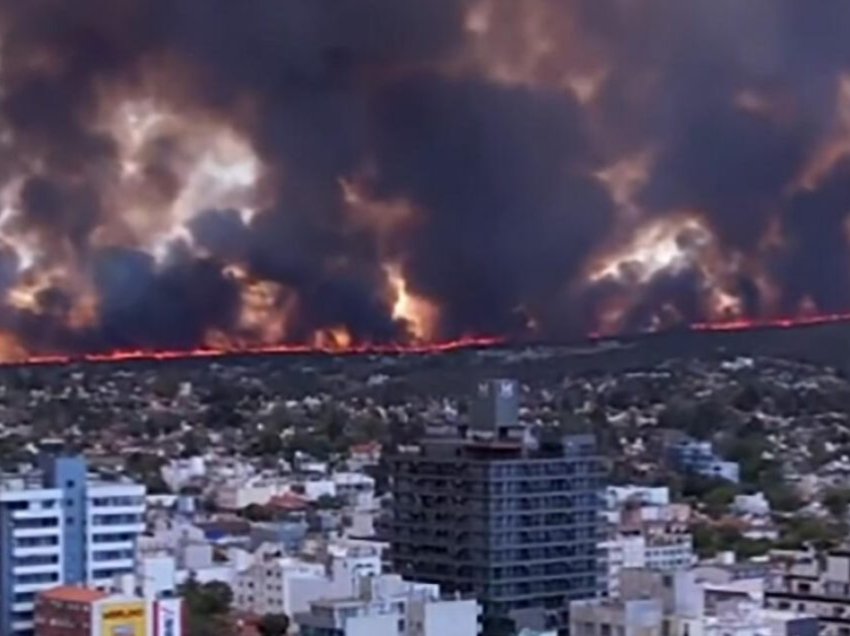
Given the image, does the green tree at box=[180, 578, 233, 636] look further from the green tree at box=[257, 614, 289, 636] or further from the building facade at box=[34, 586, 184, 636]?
the building facade at box=[34, 586, 184, 636]

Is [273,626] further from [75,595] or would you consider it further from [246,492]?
[246,492]

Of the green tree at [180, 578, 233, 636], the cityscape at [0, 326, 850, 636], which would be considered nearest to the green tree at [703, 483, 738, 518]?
the cityscape at [0, 326, 850, 636]

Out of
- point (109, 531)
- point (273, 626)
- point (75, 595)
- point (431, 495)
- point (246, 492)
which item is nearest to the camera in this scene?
point (75, 595)

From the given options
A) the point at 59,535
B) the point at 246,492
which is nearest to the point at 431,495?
the point at 59,535

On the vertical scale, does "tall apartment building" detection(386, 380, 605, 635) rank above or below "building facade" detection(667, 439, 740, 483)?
below

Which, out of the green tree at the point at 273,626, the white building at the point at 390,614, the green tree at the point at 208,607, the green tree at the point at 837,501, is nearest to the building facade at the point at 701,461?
the green tree at the point at 837,501

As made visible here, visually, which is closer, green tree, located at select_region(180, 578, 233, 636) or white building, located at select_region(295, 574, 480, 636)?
white building, located at select_region(295, 574, 480, 636)
